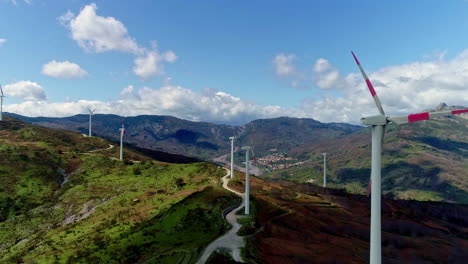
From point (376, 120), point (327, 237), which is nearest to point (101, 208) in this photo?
point (327, 237)

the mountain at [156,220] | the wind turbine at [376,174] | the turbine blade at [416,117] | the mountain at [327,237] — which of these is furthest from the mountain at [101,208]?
the turbine blade at [416,117]

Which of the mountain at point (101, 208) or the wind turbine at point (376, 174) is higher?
the wind turbine at point (376, 174)

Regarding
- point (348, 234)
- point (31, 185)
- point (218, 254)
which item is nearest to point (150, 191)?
point (31, 185)

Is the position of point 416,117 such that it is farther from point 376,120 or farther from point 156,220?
point 156,220

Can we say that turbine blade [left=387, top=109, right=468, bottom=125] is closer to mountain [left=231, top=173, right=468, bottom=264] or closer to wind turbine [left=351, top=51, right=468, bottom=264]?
wind turbine [left=351, top=51, right=468, bottom=264]

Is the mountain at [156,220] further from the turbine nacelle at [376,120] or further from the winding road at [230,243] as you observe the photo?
the turbine nacelle at [376,120]

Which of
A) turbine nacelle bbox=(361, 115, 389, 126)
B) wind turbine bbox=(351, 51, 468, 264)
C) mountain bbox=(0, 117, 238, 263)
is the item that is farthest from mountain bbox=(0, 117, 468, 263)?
turbine nacelle bbox=(361, 115, 389, 126)

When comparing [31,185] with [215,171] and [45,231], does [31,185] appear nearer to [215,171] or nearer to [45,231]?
[45,231]

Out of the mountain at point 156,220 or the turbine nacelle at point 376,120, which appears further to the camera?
the mountain at point 156,220
